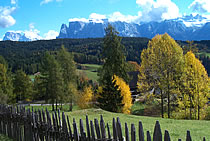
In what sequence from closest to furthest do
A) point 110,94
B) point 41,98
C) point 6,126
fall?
point 6,126, point 110,94, point 41,98

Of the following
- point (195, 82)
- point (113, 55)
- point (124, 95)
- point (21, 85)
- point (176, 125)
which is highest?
point (113, 55)

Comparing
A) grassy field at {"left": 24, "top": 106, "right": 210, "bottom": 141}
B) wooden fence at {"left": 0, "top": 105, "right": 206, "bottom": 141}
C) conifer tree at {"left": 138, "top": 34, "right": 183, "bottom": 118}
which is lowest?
grassy field at {"left": 24, "top": 106, "right": 210, "bottom": 141}

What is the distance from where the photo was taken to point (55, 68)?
158 feet

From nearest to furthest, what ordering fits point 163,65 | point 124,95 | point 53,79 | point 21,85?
point 163,65 → point 124,95 → point 53,79 → point 21,85

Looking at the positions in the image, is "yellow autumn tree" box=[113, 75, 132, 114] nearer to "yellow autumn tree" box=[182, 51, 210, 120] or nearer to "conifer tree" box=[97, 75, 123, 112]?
"conifer tree" box=[97, 75, 123, 112]

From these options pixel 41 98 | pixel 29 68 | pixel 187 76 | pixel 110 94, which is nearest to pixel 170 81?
pixel 187 76

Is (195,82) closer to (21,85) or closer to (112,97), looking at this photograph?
(112,97)

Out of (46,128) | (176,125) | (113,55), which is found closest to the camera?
(46,128)

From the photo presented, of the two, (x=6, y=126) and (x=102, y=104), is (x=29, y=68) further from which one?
(x=6, y=126)

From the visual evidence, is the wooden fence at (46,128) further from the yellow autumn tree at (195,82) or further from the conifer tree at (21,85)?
the conifer tree at (21,85)

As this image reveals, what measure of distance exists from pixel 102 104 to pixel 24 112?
25.9 m

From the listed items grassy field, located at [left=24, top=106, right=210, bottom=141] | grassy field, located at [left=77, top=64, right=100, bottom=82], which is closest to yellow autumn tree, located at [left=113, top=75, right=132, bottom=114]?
grassy field, located at [left=24, top=106, right=210, bottom=141]

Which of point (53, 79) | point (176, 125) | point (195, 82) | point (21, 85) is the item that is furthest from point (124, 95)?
point (21, 85)

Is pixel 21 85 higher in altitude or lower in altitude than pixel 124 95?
higher
